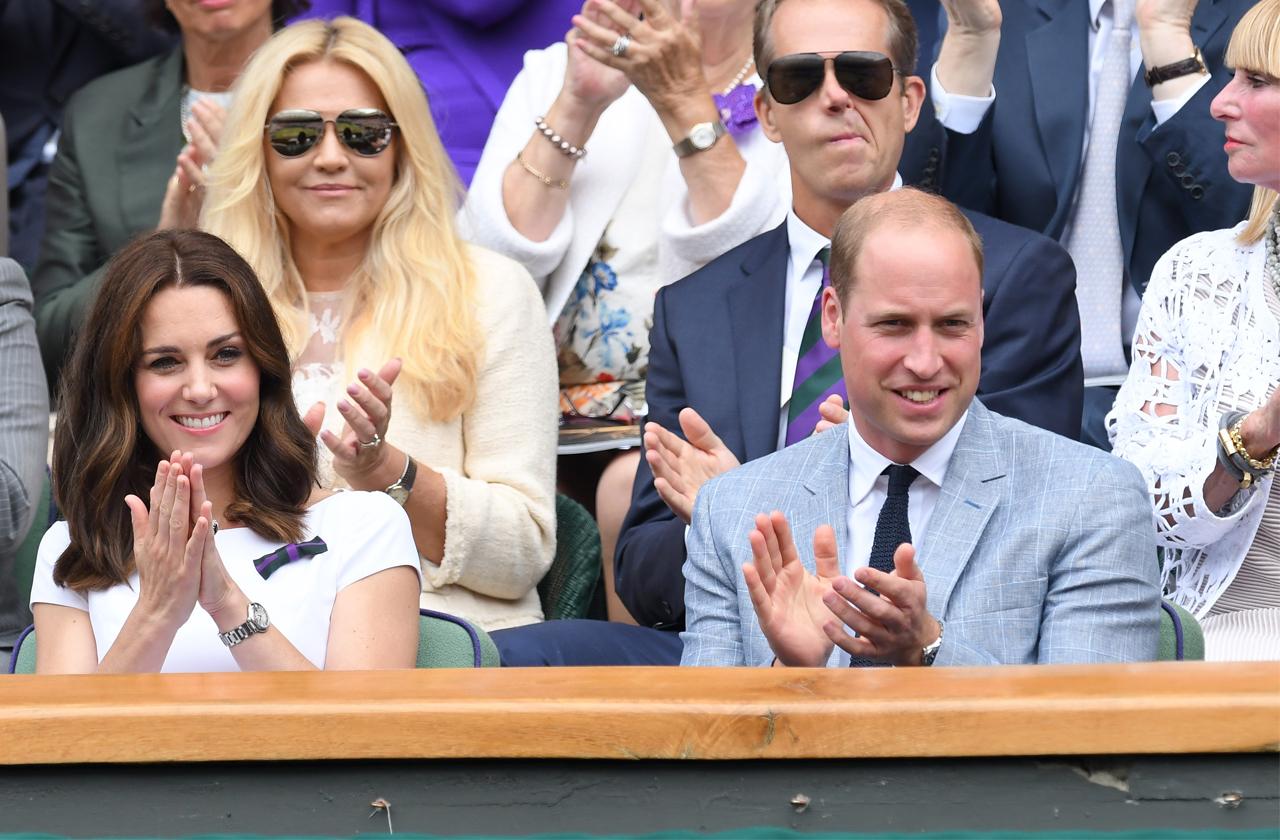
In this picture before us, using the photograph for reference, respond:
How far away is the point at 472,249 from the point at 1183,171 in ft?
4.88

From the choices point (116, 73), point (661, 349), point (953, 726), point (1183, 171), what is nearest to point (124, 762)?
point (953, 726)

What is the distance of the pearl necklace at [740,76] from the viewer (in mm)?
4137

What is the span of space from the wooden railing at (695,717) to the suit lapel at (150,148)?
107 inches

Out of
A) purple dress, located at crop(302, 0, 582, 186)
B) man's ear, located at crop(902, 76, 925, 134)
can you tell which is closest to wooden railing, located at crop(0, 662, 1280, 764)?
man's ear, located at crop(902, 76, 925, 134)

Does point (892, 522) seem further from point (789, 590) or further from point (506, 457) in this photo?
point (506, 457)

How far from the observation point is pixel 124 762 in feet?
5.60

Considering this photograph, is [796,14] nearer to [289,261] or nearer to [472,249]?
[472,249]

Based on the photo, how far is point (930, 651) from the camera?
2.35m

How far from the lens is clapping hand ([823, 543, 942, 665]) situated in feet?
7.34

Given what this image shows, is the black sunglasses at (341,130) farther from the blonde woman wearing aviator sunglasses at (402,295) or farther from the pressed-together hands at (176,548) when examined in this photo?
the pressed-together hands at (176,548)

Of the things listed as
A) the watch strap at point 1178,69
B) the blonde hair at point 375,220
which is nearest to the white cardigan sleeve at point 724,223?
the blonde hair at point 375,220

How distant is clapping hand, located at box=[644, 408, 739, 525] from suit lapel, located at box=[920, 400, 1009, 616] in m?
0.51

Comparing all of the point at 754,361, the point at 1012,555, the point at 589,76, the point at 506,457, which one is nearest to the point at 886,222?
the point at 1012,555

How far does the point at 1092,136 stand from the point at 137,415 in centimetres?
223
